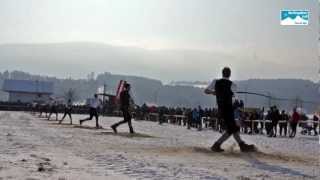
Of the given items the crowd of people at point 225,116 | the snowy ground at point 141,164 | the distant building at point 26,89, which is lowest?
the snowy ground at point 141,164

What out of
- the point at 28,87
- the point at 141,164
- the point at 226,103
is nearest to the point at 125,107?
the point at 226,103

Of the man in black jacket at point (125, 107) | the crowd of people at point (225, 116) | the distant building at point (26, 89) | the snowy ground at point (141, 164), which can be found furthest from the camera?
the distant building at point (26, 89)

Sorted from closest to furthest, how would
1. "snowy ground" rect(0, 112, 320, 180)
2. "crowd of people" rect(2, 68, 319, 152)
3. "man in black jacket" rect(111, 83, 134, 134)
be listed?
"snowy ground" rect(0, 112, 320, 180), "crowd of people" rect(2, 68, 319, 152), "man in black jacket" rect(111, 83, 134, 134)

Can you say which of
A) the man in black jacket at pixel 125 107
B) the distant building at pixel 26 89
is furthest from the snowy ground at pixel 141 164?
the distant building at pixel 26 89

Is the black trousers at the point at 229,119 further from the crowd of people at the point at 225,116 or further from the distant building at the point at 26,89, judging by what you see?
the distant building at the point at 26,89

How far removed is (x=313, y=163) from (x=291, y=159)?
673 mm

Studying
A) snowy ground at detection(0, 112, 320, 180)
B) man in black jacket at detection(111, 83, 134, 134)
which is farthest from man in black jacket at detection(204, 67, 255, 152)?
man in black jacket at detection(111, 83, 134, 134)

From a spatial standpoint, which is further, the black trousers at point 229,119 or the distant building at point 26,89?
the distant building at point 26,89

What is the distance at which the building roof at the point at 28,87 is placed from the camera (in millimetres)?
160750

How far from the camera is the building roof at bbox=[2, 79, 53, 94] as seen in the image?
527ft

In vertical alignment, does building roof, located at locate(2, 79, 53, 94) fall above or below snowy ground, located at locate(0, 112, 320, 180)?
above

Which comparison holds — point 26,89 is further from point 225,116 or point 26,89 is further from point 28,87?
point 225,116

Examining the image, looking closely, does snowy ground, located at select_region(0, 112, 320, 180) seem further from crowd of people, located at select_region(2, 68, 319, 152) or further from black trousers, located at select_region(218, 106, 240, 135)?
crowd of people, located at select_region(2, 68, 319, 152)

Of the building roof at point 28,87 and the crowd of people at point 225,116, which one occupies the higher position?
the building roof at point 28,87
